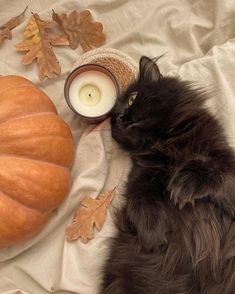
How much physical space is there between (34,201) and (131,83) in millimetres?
660

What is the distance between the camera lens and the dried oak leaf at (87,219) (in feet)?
6.56

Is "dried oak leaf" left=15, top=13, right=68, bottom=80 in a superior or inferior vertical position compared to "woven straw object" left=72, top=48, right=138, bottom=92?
superior

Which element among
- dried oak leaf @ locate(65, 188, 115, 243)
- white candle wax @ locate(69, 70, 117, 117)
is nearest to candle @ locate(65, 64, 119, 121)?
white candle wax @ locate(69, 70, 117, 117)

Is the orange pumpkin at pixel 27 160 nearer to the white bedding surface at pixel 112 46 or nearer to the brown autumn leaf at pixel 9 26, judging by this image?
the white bedding surface at pixel 112 46

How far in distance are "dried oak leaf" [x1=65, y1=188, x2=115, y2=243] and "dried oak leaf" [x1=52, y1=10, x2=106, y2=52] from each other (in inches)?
29.8

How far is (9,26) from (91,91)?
574mm

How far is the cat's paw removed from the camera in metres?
1.69

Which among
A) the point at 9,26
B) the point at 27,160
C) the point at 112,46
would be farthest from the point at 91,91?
the point at 9,26

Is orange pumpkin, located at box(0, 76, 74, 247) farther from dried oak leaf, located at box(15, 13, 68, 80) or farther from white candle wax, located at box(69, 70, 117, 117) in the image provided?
dried oak leaf, located at box(15, 13, 68, 80)

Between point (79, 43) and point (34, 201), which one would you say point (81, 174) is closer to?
point (34, 201)

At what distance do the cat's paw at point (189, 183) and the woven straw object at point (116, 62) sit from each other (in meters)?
0.60

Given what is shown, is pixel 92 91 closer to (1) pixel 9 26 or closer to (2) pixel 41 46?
(2) pixel 41 46

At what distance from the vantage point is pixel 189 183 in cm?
171

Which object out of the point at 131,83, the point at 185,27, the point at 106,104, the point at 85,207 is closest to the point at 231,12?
the point at 185,27
